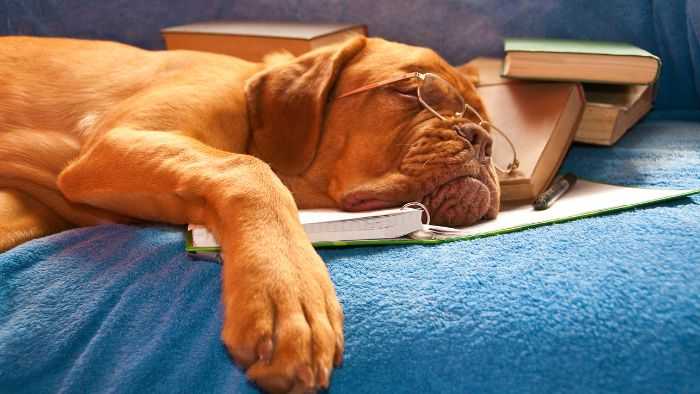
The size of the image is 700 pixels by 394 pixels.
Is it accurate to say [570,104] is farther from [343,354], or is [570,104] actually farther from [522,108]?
[343,354]

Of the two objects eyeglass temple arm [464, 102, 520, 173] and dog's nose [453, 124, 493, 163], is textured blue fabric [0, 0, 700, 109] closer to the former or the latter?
eyeglass temple arm [464, 102, 520, 173]

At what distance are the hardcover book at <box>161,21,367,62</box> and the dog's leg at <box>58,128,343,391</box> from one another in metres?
0.95

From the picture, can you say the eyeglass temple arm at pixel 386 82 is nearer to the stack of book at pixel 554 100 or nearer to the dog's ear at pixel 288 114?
the dog's ear at pixel 288 114

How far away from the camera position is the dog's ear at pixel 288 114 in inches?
80.3

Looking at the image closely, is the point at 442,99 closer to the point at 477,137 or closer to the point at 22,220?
the point at 477,137

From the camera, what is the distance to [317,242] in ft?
4.52

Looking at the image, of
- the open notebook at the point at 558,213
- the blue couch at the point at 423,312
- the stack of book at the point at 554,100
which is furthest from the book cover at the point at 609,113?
the blue couch at the point at 423,312

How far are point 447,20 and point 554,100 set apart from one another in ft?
3.17

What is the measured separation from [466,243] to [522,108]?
3.14 feet

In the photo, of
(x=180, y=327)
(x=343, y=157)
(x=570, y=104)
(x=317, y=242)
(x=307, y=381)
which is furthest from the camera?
(x=570, y=104)

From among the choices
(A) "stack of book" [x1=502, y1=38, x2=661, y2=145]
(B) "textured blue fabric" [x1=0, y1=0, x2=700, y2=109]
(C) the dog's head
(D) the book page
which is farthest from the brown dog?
(B) "textured blue fabric" [x1=0, y1=0, x2=700, y2=109]

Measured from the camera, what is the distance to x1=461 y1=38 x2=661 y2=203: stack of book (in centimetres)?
200

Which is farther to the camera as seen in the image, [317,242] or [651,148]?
[651,148]

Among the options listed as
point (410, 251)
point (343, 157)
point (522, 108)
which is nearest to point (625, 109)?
point (522, 108)
